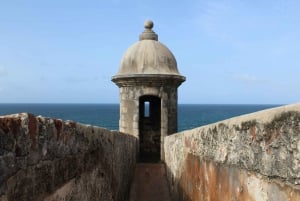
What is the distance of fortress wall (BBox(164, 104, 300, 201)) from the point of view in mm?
1786

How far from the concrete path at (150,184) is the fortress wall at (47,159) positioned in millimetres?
4451

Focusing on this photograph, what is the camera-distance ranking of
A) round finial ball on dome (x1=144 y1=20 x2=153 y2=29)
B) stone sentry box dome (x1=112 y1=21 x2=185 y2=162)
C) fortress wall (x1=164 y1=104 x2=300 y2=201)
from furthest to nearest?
round finial ball on dome (x1=144 y1=20 x2=153 y2=29), stone sentry box dome (x1=112 y1=21 x2=185 y2=162), fortress wall (x1=164 y1=104 x2=300 y2=201)

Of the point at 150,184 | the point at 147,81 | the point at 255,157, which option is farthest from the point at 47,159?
the point at 147,81

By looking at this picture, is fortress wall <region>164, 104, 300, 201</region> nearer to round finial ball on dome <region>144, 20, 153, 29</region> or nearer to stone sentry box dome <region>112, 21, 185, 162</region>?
stone sentry box dome <region>112, 21, 185, 162</region>

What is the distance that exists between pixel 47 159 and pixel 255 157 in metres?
1.19

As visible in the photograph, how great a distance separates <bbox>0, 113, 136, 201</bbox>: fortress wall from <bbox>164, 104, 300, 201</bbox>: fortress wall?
Result: 108 centimetres

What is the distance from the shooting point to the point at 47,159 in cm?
235

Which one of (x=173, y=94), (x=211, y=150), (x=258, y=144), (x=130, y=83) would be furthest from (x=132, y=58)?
(x=258, y=144)

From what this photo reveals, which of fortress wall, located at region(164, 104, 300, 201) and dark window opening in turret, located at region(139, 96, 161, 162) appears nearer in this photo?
fortress wall, located at region(164, 104, 300, 201)

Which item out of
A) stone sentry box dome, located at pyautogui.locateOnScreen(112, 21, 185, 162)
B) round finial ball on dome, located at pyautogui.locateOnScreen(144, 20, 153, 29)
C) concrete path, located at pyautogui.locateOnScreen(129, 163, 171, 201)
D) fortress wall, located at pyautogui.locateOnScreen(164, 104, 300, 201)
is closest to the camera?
fortress wall, located at pyautogui.locateOnScreen(164, 104, 300, 201)

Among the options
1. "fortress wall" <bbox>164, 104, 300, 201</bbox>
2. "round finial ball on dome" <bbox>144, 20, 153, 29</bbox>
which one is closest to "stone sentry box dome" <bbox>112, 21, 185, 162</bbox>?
"round finial ball on dome" <bbox>144, 20, 153, 29</bbox>

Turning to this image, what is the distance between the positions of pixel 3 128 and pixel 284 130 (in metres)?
1.26

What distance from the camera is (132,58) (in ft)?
40.2

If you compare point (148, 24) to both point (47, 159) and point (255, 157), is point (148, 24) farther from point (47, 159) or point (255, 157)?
point (255, 157)
